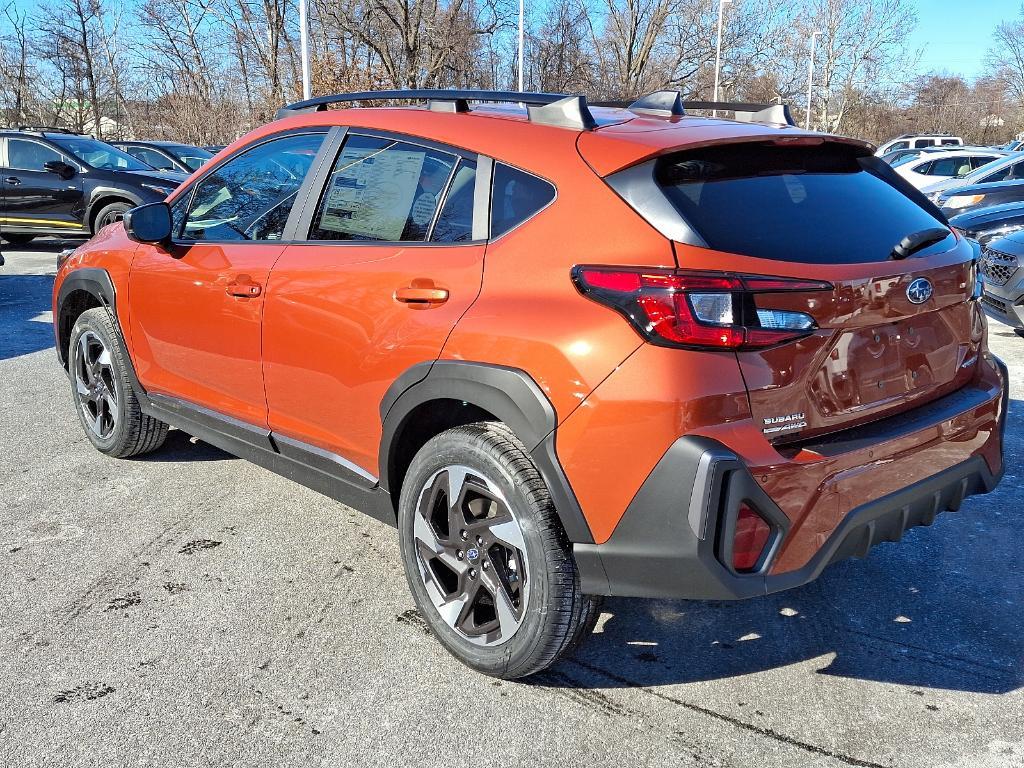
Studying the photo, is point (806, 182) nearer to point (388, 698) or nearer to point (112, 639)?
point (388, 698)

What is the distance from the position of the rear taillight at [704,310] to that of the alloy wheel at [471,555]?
685 millimetres

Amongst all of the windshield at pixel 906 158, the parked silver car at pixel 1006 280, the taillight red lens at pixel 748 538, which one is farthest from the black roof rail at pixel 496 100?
the windshield at pixel 906 158

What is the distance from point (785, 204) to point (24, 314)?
8442 mm

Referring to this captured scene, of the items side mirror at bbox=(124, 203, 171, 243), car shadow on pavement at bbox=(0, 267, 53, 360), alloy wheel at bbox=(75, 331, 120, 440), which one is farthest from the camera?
car shadow on pavement at bbox=(0, 267, 53, 360)

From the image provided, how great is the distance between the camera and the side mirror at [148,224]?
3.82 meters

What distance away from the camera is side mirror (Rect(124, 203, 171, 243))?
12.5ft

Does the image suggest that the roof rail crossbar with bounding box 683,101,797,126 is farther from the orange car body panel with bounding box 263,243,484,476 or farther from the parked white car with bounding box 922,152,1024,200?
the parked white car with bounding box 922,152,1024,200

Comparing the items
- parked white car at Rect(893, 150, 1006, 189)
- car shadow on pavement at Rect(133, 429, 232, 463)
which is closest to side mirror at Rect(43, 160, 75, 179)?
car shadow on pavement at Rect(133, 429, 232, 463)

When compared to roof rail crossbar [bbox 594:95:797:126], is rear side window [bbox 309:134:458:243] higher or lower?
lower

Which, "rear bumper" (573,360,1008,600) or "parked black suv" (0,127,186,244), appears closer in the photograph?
"rear bumper" (573,360,1008,600)

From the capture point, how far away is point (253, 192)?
3.75 m

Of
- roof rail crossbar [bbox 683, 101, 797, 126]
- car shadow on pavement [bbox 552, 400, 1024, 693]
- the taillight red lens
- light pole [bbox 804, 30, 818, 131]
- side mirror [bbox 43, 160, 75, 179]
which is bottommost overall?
car shadow on pavement [bbox 552, 400, 1024, 693]

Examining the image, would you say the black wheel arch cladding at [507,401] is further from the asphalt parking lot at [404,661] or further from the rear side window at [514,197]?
the asphalt parking lot at [404,661]

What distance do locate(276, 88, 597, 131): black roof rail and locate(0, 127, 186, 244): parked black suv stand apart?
10531mm
